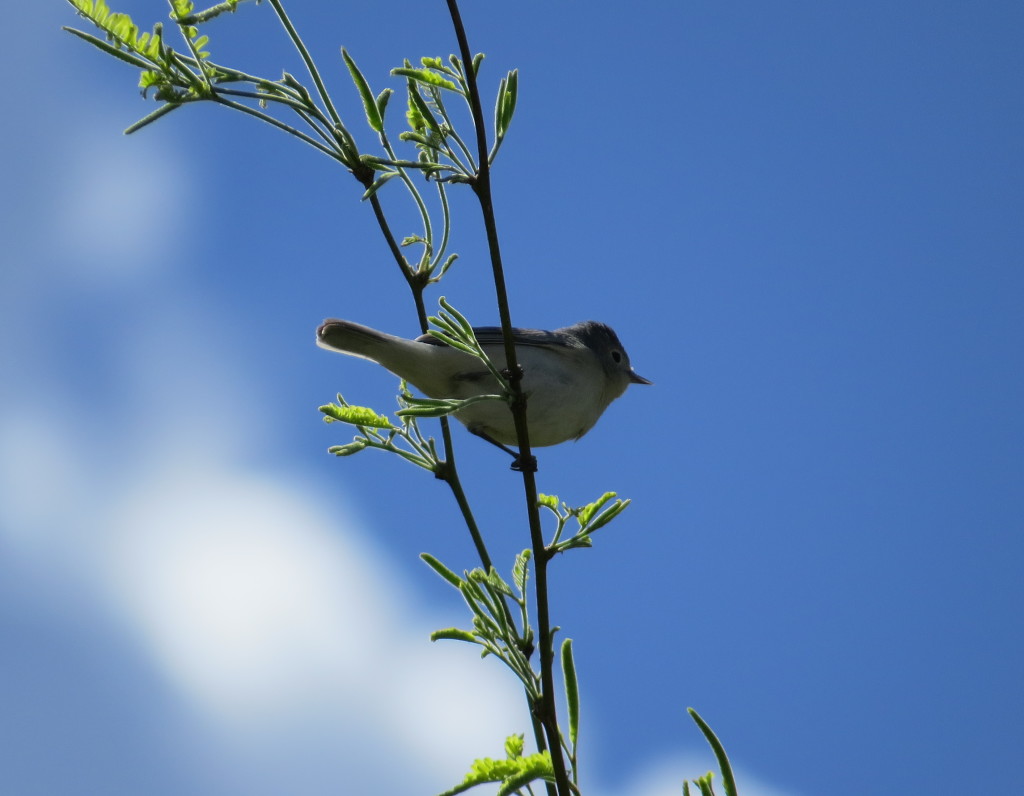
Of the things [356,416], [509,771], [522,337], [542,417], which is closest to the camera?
[509,771]

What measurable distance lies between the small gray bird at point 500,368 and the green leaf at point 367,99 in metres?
1.95

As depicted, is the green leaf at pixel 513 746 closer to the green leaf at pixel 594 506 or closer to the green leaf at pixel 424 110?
the green leaf at pixel 594 506

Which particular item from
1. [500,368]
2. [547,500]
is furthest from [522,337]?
[547,500]

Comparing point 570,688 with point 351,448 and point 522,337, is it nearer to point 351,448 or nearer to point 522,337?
point 351,448

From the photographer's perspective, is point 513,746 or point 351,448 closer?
point 513,746

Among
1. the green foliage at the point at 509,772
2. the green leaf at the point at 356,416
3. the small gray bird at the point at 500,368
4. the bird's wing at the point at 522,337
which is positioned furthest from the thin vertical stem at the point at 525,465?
the bird's wing at the point at 522,337

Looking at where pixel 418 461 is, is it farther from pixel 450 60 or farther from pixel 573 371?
pixel 573 371

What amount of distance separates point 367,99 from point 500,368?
10.1 ft

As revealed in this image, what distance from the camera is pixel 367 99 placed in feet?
7.82

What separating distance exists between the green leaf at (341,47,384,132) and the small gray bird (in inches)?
76.8

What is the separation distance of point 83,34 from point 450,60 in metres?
0.81

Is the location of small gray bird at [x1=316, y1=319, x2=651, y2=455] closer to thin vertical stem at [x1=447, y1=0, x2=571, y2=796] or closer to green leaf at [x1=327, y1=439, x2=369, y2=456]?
green leaf at [x1=327, y1=439, x2=369, y2=456]

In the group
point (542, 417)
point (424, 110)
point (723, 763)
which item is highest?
point (542, 417)

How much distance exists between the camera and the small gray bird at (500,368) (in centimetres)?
480
